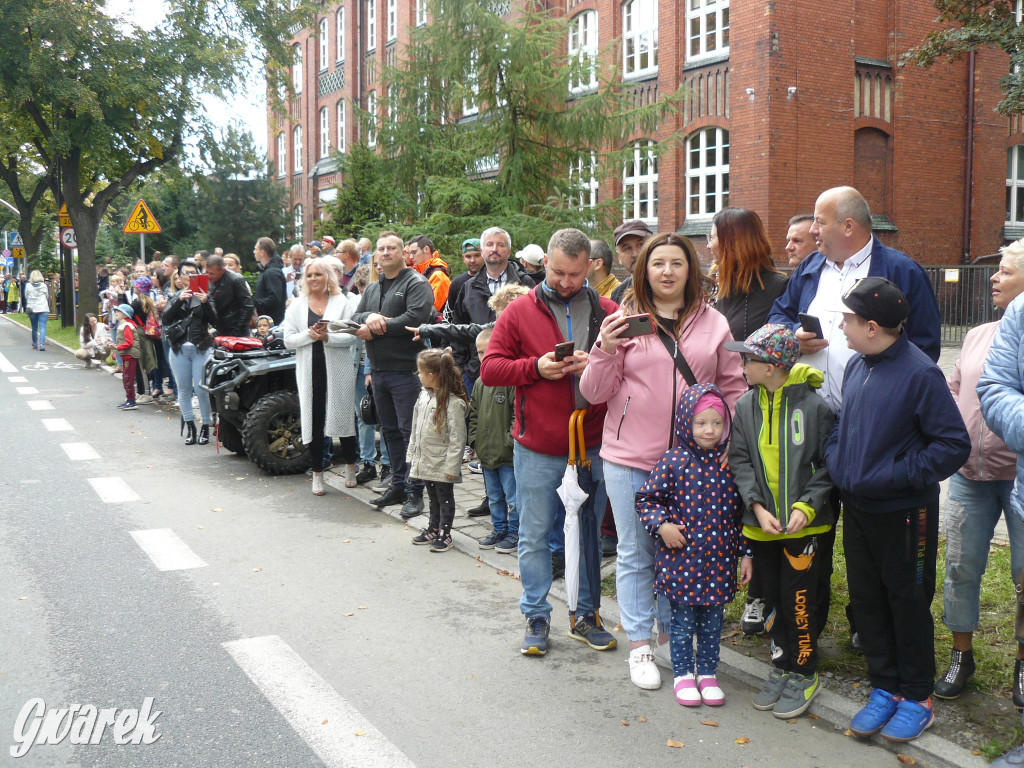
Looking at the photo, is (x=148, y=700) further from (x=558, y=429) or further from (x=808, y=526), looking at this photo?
(x=808, y=526)

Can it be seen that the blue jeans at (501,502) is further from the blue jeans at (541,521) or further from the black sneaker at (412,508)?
the blue jeans at (541,521)

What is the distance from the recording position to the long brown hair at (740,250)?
5082 mm

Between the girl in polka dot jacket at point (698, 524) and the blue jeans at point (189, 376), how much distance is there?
27.1ft

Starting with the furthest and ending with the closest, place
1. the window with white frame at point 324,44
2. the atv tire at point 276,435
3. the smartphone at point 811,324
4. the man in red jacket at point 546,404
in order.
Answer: the window with white frame at point 324,44
the atv tire at point 276,435
the man in red jacket at point 546,404
the smartphone at point 811,324

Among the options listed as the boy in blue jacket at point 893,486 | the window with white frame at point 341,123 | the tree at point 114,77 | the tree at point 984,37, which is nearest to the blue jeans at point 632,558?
the boy in blue jacket at point 893,486

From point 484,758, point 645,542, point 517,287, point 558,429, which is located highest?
point 517,287

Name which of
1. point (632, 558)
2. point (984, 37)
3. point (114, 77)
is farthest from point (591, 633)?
point (114, 77)

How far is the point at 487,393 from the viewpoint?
680 cm

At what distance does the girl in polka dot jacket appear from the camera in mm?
4262

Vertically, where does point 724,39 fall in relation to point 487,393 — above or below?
above

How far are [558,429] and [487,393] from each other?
6.63 ft

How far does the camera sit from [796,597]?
4.24 metres

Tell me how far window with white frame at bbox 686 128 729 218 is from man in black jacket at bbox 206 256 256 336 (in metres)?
13.8

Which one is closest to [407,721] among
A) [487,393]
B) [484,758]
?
[484,758]
